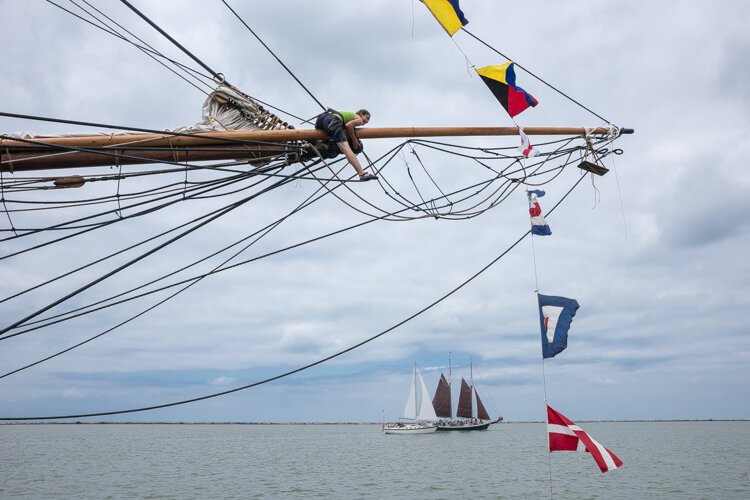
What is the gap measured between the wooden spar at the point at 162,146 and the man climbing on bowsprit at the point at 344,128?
185 millimetres

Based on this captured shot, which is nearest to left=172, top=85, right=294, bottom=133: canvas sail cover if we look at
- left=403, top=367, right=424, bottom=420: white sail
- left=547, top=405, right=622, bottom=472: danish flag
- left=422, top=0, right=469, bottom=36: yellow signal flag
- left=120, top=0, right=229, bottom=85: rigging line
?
left=120, top=0, right=229, bottom=85: rigging line

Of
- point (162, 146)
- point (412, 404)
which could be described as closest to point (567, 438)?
point (162, 146)

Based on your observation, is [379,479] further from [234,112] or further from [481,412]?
[481,412]

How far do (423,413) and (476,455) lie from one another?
46550mm

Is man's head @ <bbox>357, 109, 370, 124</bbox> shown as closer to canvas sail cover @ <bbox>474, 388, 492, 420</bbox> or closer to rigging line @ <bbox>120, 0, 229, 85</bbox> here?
rigging line @ <bbox>120, 0, 229, 85</bbox>

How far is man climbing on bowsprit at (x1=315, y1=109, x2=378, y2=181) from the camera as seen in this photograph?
10797mm

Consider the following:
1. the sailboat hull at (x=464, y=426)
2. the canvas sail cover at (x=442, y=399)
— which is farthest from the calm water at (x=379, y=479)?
the sailboat hull at (x=464, y=426)

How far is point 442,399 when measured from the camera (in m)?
134

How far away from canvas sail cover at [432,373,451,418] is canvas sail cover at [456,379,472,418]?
10.6ft

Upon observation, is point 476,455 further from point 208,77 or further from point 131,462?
point 208,77

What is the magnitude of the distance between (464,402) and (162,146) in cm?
13335

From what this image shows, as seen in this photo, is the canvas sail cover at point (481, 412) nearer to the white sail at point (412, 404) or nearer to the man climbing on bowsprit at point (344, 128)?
the white sail at point (412, 404)

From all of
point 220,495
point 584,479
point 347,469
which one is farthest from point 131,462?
point 584,479

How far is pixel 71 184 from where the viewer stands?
9984 mm
